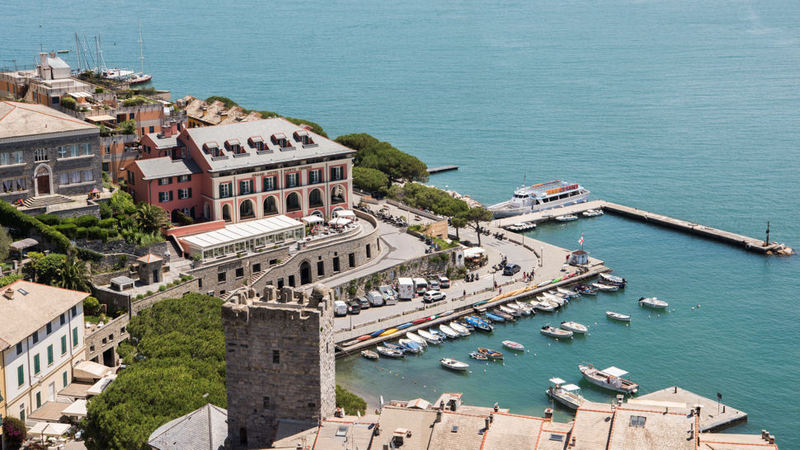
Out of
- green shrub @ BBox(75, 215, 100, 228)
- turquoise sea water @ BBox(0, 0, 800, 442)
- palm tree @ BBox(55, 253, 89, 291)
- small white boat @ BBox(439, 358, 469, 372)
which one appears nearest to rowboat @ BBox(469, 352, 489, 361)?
turquoise sea water @ BBox(0, 0, 800, 442)

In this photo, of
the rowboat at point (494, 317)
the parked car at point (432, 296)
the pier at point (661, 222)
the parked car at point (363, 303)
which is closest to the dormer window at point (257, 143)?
the parked car at point (363, 303)

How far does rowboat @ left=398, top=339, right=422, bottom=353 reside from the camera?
8556 cm

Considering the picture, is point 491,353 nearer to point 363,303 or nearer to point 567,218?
point 363,303

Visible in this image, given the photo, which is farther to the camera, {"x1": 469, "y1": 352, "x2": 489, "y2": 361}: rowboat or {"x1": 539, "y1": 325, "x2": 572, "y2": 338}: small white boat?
{"x1": 539, "y1": 325, "x2": 572, "y2": 338}: small white boat

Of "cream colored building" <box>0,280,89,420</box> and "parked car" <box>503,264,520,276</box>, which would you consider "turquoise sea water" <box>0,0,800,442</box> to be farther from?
"cream colored building" <box>0,280,89,420</box>

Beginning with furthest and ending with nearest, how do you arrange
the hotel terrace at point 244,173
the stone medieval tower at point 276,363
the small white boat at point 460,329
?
the hotel terrace at point 244,173, the small white boat at point 460,329, the stone medieval tower at point 276,363

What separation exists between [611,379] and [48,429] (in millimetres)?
42472

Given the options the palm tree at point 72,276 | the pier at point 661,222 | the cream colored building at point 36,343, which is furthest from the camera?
the pier at point 661,222

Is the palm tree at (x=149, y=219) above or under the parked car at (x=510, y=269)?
above

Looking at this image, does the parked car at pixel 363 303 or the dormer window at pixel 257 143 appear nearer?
the parked car at pixel 363 303

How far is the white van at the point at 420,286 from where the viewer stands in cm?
9619

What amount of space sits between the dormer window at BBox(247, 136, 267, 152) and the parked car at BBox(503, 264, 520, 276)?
26887 millimetres

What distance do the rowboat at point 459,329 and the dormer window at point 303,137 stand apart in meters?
25.4

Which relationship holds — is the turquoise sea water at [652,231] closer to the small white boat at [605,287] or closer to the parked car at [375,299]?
the small white boat at [605,287]
